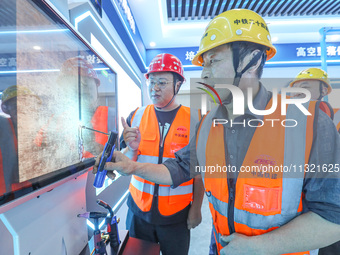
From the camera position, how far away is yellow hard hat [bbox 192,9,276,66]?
90 centimetres

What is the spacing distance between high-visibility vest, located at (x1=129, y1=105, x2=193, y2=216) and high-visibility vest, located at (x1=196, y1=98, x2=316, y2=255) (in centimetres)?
58

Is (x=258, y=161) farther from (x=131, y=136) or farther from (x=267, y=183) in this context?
(x=131, y=136)

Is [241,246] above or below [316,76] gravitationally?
below

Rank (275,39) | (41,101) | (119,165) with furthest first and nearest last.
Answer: (275,39)
(119,165)
(41,101)

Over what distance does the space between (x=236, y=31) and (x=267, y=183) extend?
758 mm

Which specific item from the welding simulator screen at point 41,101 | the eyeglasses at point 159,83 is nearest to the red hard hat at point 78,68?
the welding simulator screen at point 41,101

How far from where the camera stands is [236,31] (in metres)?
0.91

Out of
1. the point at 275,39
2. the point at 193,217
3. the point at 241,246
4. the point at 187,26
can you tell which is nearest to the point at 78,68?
the point at 241,246

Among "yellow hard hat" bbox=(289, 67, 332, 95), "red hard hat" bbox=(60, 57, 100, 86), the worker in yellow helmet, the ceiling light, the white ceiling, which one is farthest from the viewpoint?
the ceiling light

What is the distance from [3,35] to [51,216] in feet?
2.37

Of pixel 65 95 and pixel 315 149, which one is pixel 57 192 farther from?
pixel 315 149

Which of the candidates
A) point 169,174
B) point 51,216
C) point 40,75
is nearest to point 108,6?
point 40,75

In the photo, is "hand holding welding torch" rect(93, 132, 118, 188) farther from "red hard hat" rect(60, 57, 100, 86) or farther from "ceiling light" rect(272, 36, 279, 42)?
"ceiling light" rect(272, 36, 279, 42)

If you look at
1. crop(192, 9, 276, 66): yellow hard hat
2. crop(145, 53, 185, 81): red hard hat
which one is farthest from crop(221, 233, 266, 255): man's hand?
crop(145, 53, 185, 81): red hard hat
